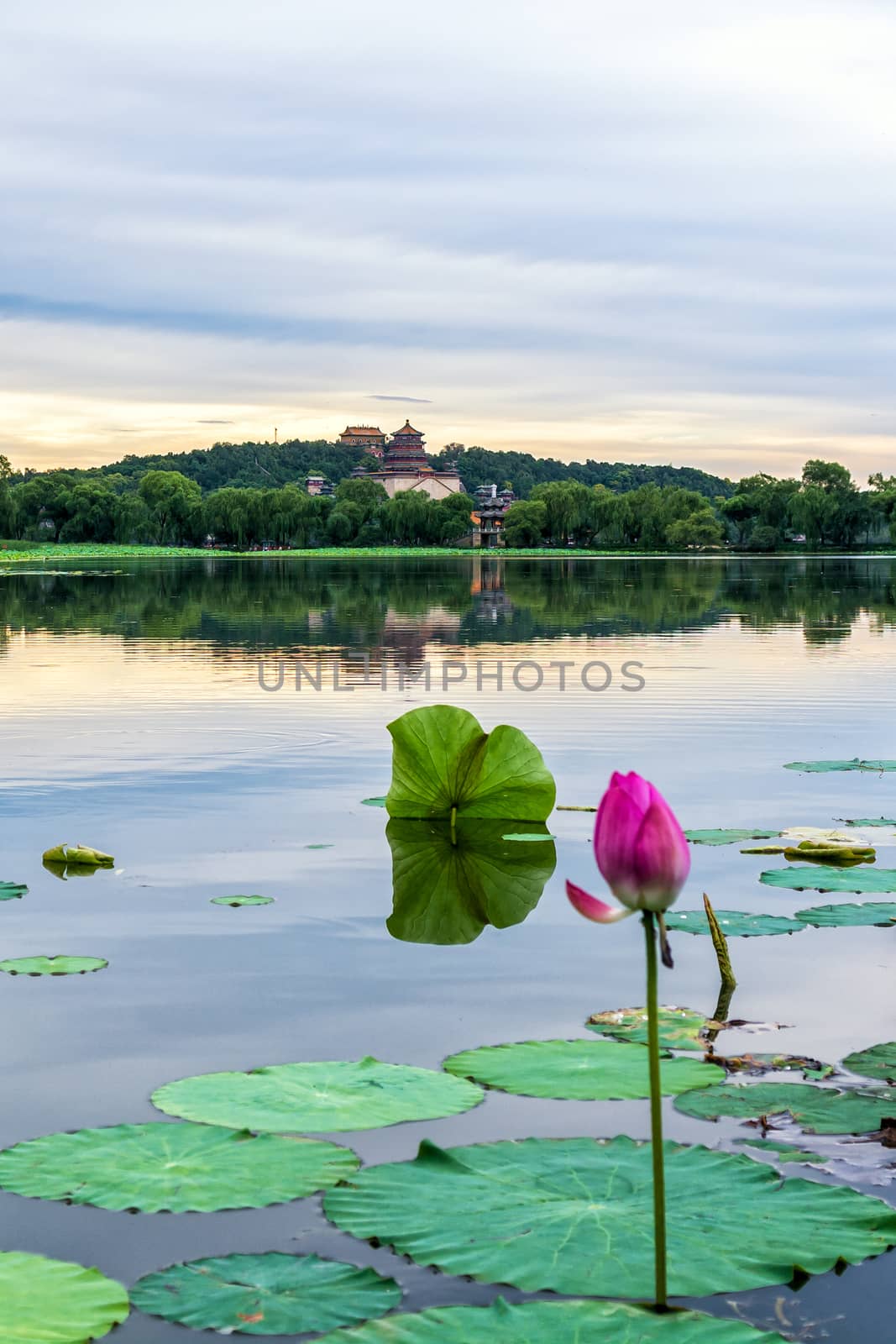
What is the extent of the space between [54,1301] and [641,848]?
1280 mm

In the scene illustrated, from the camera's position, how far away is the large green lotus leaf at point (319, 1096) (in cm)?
312

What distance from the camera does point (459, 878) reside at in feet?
20.0

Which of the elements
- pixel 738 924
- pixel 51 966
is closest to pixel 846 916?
pixel 738 924

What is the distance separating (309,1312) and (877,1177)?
127 cm

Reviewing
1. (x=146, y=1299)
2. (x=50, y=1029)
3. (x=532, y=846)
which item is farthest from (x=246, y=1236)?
(x=532, y=846)

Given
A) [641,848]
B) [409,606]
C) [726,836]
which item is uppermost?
[409,606]

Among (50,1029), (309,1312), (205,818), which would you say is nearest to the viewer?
(309,1312)

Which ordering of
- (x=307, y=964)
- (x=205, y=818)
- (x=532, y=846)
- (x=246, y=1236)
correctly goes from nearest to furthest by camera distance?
(x=246, y=1236) < (x=307, y=964) < (x=532, y=846) < (x=205, y=818)

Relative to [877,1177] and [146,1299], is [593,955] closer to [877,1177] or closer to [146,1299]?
[877,1177]

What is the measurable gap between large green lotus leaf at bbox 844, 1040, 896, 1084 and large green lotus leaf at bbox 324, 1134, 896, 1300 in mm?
872

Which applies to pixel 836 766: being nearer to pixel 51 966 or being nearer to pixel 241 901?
pixel 241 901

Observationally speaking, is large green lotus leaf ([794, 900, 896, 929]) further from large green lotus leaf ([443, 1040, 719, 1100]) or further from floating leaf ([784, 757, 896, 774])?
floating leaf ([784, 757, 896, 774])

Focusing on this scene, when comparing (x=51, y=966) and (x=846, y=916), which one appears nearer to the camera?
(x=51, y=966)

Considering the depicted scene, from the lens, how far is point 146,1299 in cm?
241
